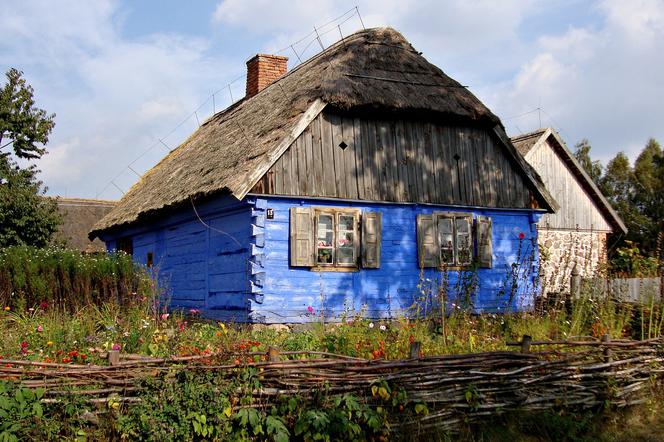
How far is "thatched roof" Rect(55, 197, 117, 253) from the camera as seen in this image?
29.9 m

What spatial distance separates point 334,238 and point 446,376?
18.5 ft

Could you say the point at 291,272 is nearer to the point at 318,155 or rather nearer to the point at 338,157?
the point at 318,155

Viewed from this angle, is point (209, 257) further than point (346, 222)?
Yes

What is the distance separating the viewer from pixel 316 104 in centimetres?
1148

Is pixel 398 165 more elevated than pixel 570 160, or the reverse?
pixel 570 160

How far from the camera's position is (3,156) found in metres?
18.2

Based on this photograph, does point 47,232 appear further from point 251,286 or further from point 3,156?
point 251,286

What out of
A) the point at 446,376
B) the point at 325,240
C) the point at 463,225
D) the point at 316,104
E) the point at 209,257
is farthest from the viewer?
the point at 463,225

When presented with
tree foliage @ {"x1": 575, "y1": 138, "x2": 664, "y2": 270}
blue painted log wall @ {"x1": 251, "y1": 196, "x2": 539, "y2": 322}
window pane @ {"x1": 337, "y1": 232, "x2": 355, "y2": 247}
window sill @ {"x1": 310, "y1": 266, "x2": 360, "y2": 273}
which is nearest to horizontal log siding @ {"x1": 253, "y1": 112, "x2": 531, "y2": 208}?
blue painted log wall @ {"x1": 251, "y1": 196, "x2": 539, "y2": 322}

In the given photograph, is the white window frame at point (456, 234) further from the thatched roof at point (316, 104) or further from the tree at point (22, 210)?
the tree at point (22, 210)

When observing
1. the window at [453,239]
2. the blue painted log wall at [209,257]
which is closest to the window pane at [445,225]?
the window at [453,239]

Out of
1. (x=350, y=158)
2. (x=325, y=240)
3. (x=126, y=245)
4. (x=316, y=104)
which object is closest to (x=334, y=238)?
(x=325, y=240)

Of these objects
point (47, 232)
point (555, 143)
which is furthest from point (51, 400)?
point (555, 143)

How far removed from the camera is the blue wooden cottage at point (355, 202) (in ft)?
36.7
